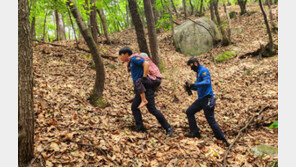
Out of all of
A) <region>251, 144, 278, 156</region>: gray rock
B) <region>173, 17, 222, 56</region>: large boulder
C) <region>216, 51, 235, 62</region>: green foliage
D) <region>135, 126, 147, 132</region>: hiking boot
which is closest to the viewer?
<region>251, 144, 278, 156</region>: gray rock

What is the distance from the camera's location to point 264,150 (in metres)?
4.01

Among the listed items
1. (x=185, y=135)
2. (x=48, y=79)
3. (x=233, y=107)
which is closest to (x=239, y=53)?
(x=233, y=107)

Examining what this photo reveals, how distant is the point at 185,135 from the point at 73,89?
404cm

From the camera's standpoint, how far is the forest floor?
3.48 metres

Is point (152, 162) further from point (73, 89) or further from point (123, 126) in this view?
point (73, 89)

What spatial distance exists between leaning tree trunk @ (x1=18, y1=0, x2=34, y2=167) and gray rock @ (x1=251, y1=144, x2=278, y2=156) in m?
4.54

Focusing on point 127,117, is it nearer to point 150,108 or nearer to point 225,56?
point 150,108

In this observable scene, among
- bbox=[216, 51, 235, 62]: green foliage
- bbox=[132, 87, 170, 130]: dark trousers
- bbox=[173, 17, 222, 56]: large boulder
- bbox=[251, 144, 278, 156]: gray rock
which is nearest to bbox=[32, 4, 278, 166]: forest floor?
bbox=[251, 144, 278, 156]: gray rock

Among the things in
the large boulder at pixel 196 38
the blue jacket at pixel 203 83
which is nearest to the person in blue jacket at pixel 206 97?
the blue jacket at pixel 203 83

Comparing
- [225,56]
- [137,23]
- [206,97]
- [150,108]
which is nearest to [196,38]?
[225,56]

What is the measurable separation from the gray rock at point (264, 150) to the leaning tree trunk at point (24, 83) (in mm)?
4536

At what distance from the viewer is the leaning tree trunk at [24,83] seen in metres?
2.36

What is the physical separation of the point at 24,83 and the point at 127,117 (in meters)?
3.34

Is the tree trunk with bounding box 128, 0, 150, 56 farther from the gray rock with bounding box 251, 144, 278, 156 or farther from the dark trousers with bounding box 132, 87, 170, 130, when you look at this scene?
the gray rock with bounding box 251, 144, 278, 156
